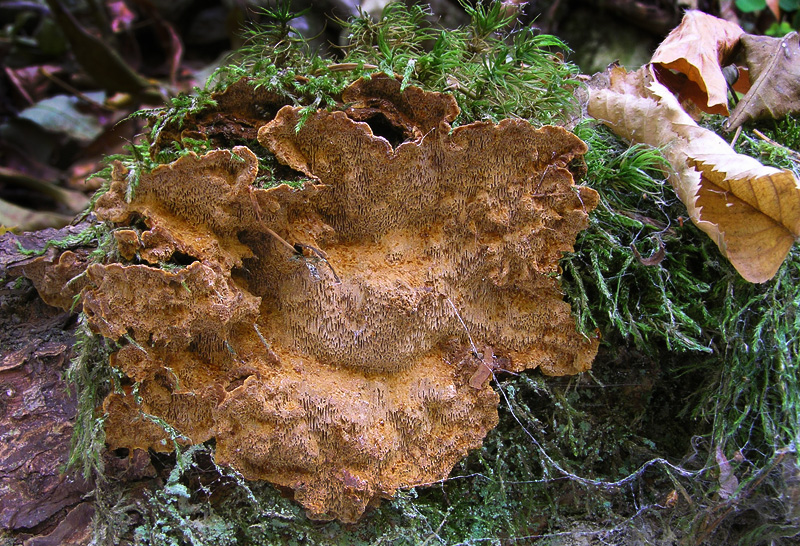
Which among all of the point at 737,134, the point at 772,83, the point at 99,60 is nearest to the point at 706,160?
the point at 737,134

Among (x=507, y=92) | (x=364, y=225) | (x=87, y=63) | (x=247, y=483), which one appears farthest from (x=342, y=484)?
(x=87, y=63)

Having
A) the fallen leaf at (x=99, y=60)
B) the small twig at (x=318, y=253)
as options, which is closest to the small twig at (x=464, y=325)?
the small twig at (x=318, y=253)

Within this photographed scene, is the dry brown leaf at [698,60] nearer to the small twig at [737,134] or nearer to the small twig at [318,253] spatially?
the small twig at [737,134]

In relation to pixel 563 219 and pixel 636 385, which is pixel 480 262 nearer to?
pixel 563 219

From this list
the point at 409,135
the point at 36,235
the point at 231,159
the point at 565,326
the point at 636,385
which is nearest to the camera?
the point at 231,159

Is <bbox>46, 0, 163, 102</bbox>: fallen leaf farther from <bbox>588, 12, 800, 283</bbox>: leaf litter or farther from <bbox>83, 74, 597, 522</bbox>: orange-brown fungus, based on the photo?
<bbox>588, 12, 800, 283</bbox>: leaf litter

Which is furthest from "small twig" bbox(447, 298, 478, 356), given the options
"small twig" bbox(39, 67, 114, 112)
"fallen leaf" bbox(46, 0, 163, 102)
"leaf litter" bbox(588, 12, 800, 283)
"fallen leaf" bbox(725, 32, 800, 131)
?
"small twig" bbox(39, 67, 114, 112)

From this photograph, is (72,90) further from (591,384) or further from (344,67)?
(591,384)
